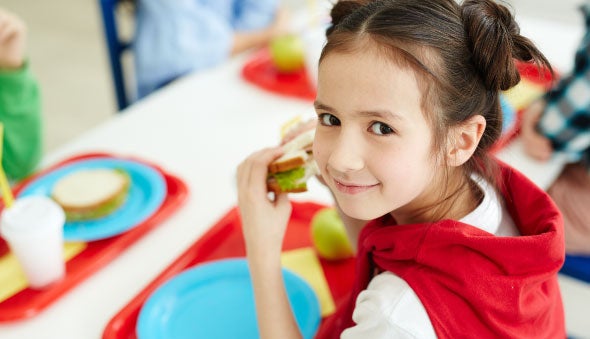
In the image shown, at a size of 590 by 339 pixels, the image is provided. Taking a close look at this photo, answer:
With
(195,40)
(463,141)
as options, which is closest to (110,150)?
(195,40)

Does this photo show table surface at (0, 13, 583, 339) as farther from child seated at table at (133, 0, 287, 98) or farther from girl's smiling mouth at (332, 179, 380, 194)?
girl's smiling mouth at (332, 179, 380, 194)

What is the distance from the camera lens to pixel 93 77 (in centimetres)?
325

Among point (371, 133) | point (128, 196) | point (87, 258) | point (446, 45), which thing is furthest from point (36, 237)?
point (446, 45)

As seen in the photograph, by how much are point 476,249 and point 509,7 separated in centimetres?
29

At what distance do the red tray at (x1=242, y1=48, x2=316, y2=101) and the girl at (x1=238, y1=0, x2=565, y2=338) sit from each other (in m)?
0.73

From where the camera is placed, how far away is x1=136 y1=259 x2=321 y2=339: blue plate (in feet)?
2.57

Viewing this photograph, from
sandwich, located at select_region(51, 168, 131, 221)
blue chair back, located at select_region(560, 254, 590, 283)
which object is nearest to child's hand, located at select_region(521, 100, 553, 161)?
blue chair back, located at select_region(560, 254, 590, 283)

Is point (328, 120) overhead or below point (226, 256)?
overhead

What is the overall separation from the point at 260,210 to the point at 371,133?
239 mm

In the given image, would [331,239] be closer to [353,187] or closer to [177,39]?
[353,187]

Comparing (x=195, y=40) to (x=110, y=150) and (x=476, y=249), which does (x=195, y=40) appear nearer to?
(x=110, y=150)

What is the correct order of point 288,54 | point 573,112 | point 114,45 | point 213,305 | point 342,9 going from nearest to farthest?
point 342,9 < point 213,305 < point 573,112 < point 288,54 < point 114,45

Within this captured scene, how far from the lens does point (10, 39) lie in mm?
1135

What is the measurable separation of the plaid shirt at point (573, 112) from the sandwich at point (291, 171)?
585mm
